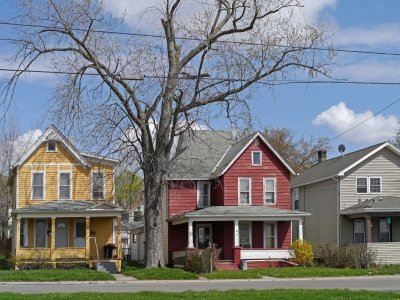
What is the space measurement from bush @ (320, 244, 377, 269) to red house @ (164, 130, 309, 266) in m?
4.87

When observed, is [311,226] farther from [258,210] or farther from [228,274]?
[228,274]

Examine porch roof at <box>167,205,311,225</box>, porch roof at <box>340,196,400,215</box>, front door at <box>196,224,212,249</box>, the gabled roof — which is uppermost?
the gabled roof

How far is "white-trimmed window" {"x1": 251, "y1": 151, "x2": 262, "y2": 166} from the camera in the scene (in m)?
42.8

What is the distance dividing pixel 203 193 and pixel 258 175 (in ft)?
13.2

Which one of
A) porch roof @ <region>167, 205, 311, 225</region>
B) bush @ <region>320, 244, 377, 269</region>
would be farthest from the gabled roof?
bush @ <region>320, 244, 377, 269</region>

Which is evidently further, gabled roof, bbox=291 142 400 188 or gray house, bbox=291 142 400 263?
gabled roof, bbox=291 142 400 188

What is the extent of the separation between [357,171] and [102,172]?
54.8ft

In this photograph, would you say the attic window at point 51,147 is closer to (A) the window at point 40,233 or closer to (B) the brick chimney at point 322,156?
(A) the window at point 40,233

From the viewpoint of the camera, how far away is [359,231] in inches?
1662

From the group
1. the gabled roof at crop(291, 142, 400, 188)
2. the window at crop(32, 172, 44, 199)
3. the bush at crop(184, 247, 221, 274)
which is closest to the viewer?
the bush at crop(184, 247, 221, 274)

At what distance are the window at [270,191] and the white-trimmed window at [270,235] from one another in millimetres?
1602

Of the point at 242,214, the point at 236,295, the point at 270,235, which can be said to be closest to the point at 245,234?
the point at 270,235

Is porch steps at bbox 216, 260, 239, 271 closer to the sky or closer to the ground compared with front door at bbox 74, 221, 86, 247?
closer to the ground

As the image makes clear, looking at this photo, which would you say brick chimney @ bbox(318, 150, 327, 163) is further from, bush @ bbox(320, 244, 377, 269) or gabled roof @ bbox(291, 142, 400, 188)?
bush @ bbox(320, 244, 377, 269)
